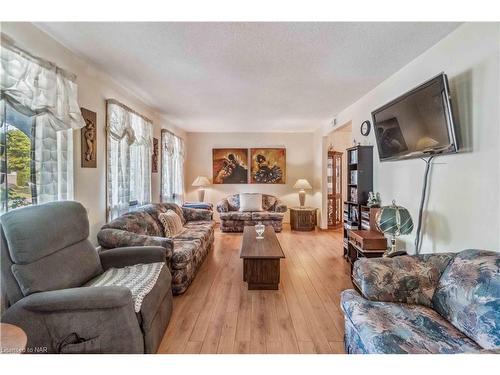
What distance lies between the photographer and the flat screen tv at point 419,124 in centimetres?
196

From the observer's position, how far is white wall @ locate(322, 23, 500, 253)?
68.7 inches

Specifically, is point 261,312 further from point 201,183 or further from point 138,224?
point 201,183

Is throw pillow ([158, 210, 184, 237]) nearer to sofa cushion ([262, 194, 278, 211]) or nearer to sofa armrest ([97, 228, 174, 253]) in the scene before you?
sofa armrest ([97, 228, 174, 253])

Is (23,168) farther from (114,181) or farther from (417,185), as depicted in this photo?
(417,185)

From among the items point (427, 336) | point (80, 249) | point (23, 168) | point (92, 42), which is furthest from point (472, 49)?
point (23, 168)

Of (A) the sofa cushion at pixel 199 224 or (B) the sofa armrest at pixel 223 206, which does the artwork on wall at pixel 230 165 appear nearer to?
(B) the sofa armrest at pixel 223 206

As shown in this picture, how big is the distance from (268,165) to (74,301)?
19.0 feet

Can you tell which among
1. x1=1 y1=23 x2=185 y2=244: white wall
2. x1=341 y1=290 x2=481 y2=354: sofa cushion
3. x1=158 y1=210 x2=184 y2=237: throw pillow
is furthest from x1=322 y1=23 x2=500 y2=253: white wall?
x1=1 y1=23 x2=185 y2=244: white wall

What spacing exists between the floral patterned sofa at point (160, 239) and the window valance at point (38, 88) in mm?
1124

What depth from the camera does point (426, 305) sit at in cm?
168

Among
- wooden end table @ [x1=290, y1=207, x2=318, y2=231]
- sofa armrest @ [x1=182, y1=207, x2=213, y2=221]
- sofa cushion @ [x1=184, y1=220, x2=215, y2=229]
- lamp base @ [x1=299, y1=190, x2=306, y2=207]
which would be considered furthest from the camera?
lamp base @ [x1=299, y1=190, x2=306, y2=207]

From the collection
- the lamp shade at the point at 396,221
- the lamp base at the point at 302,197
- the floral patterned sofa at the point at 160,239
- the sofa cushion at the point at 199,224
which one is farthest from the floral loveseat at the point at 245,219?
the lamp shade at the point at 396,221

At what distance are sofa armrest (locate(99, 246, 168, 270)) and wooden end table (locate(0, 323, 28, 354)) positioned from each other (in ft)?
3.56
